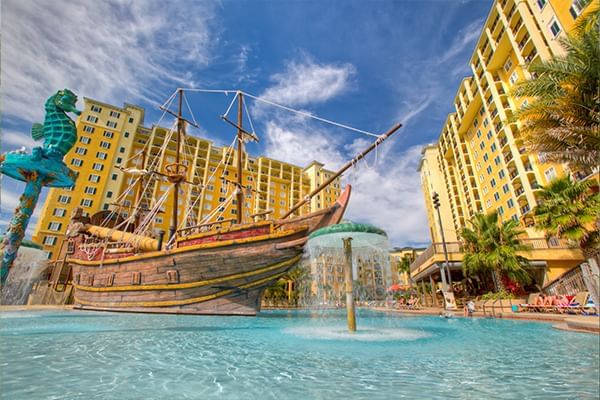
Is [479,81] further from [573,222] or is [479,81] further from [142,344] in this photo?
[142,344]

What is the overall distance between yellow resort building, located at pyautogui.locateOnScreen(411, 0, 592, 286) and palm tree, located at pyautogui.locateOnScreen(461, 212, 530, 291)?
1.53 m

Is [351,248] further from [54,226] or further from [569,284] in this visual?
[54,226]

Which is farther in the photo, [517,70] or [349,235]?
[517,70]

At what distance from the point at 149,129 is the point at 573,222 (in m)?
55.2

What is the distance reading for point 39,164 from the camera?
1262cm

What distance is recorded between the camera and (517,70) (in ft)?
94.4

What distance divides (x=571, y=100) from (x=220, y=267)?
629 inches

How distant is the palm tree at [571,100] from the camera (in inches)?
338

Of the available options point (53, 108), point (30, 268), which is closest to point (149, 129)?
point (30, 268)

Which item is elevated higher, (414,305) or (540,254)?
(540,254)

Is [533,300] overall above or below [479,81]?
below

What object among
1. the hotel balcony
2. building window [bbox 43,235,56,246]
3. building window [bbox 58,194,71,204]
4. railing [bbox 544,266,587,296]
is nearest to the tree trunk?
railing [bbox 544,266,587,296]

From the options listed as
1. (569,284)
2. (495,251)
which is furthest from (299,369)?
(495,251)

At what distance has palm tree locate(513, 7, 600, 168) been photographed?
8.58 metres
